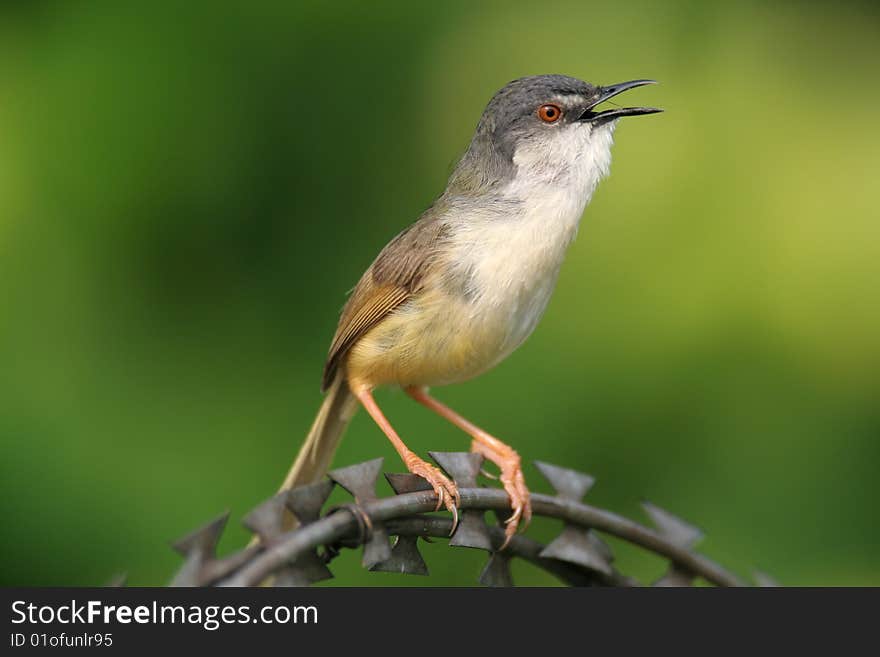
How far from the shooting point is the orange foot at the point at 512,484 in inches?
96.8

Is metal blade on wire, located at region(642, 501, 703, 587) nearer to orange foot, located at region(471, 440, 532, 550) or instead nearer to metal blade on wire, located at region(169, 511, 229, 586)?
orange foot, located at region(471, 440, 532, 550)

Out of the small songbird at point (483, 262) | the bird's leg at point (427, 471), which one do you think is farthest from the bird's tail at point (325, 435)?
the bird's leg at point (427, 471)

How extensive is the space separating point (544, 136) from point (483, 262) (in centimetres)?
48

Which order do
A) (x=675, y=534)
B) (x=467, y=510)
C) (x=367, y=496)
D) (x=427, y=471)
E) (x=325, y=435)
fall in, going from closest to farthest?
1. (x=367, y=496)
2. (x=467, y=510)
3. (x=675, y=534)
4. (x=427, y=471)
5. (x=325, y=435)

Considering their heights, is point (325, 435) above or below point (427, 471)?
below

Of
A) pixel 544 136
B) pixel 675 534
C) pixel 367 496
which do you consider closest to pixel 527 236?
pixel 544 136

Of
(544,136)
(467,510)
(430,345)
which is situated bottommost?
(467,510)

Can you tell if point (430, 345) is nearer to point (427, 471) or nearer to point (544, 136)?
point (427, 471)

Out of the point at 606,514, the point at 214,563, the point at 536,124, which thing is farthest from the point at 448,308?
the point at 214,563

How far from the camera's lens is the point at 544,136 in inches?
125

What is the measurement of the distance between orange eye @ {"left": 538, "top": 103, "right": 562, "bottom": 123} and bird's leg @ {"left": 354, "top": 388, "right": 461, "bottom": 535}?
960 mm

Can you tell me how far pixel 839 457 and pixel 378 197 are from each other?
1.88 meters

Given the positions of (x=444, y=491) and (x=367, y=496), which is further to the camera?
(x=444, y=491)

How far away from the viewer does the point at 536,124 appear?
126 inches
